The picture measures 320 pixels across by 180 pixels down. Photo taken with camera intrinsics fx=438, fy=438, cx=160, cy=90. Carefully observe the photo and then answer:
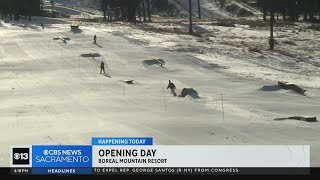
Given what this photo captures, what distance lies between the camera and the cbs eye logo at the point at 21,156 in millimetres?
9398

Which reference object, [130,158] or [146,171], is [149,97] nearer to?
[130,158]

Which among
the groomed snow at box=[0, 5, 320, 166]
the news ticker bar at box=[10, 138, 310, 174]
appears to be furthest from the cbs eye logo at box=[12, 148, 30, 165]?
the groomed snow at box=[0, 5, 320, 166]

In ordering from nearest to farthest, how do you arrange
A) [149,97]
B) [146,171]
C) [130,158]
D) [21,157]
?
[146,171]
[21,157]
[130,158]
[149,97]

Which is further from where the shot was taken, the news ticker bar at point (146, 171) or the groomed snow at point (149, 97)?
the groomed snow at point (149, 97)

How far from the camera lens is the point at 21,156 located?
9.45 m

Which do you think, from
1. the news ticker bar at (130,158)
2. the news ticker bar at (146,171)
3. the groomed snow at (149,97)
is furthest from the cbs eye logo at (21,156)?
the groomed snow at (149,97)

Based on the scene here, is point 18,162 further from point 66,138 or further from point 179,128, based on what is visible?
point 179,128

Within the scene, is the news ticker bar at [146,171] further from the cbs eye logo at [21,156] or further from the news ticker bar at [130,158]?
the cbs eye logo at [21,156]

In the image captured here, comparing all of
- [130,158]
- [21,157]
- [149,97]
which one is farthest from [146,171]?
[149,97]

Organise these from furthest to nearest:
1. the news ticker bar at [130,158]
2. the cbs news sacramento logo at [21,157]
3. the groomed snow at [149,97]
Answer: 1. the groomed snow at [149,97]
2. the cbs news sacramento logo at [21,157]
3. the news ticker bar at [130,158]

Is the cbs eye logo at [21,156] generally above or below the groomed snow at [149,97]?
above

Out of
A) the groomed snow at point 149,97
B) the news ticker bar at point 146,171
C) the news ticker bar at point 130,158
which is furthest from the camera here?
the groomed snow at point 149,97

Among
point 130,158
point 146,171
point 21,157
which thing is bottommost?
point 146,171
